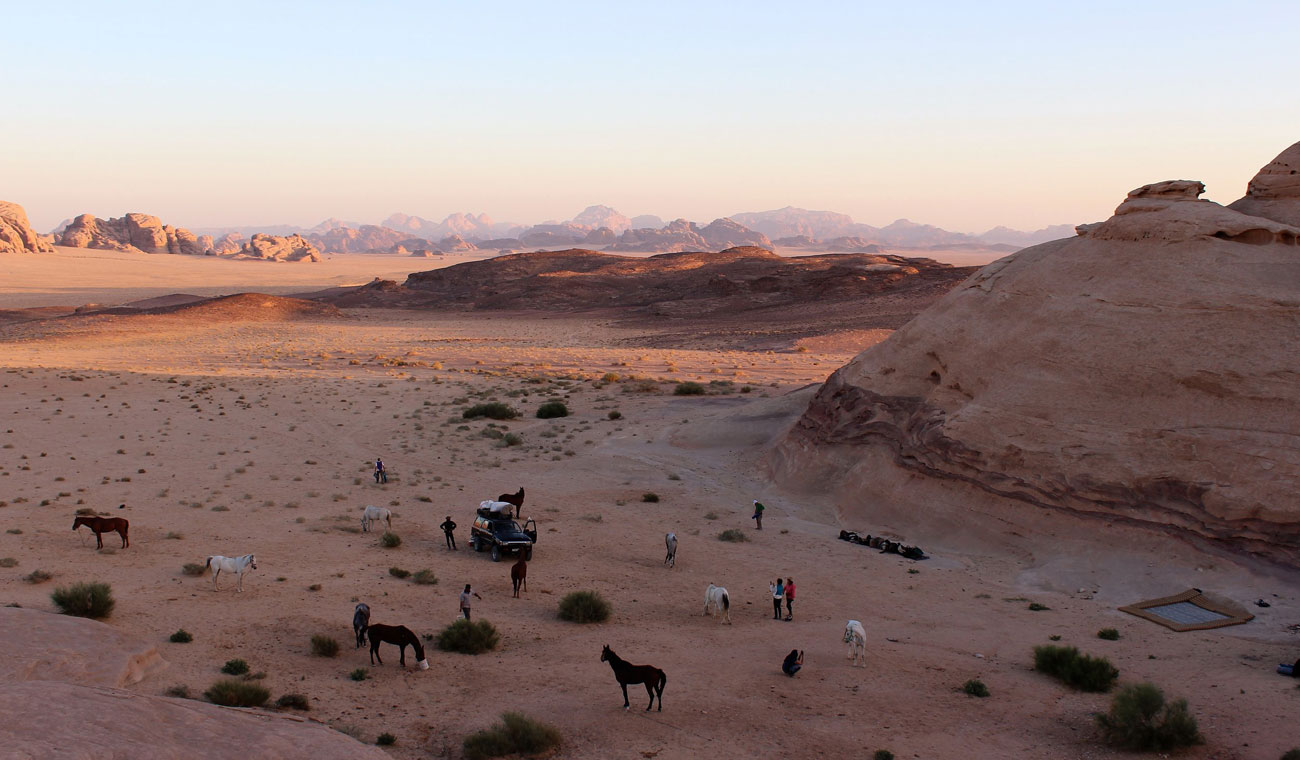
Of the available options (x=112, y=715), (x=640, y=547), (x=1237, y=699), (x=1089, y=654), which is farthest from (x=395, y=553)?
(x=1237, y=699)

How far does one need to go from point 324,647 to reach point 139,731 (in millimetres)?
5488

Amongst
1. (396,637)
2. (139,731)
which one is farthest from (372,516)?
(139,731)

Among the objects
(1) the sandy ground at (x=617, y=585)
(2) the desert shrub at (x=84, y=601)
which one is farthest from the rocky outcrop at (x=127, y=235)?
(2) the desert shrub at (x=84, y=601)

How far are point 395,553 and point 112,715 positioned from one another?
10868 millimetres

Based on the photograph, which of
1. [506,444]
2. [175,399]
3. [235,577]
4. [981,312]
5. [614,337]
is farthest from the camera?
[614,337]

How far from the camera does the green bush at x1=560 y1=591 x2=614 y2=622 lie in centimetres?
1509

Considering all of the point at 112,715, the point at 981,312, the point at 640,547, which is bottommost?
the point at 640,547

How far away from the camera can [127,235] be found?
190500mm

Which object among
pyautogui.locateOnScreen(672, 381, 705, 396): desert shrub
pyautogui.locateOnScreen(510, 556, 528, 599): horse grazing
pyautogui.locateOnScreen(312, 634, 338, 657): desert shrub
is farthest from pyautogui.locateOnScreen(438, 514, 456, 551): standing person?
pyautogui.locateOnScreen(672, 381, 705, 396): desert shrub

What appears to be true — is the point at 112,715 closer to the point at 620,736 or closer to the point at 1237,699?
the point at 620,736

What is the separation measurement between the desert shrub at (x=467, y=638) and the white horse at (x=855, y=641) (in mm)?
5442

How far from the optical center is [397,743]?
34.7 feet

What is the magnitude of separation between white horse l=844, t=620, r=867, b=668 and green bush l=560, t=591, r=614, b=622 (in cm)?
416

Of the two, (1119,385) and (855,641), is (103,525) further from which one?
(1119,385)
